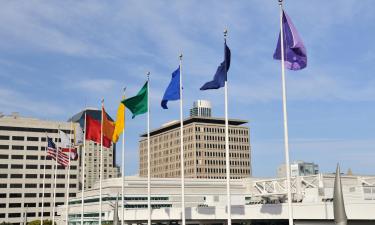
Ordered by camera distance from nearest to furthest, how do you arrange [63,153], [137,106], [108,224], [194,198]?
[137,106] < [63,153] < [108,224] < [194,198]

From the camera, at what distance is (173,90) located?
40.6 metres

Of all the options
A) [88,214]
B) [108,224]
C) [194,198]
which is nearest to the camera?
[108,224]

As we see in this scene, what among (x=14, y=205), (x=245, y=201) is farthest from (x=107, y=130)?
(x=14, y=205)

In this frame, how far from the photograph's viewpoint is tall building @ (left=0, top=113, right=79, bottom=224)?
16975cm

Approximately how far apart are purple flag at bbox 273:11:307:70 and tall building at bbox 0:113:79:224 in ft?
492

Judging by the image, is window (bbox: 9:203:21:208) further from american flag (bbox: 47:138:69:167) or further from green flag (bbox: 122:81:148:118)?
green flag (bbox: 122:81:148:118)

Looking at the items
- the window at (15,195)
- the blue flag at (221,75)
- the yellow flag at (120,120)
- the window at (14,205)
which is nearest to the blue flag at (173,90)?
the blue flag at (221,75)

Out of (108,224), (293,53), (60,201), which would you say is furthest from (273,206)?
(60,201)

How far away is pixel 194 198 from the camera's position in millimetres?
145750

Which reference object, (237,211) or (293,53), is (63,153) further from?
(293,53)

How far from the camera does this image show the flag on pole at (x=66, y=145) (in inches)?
2379

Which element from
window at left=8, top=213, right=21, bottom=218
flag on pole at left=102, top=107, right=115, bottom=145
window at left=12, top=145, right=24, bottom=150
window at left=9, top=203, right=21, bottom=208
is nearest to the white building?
flag on pole at left=102, top=107, right=115, bottom=145

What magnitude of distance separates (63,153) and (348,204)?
125ft

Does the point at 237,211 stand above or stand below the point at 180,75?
below
